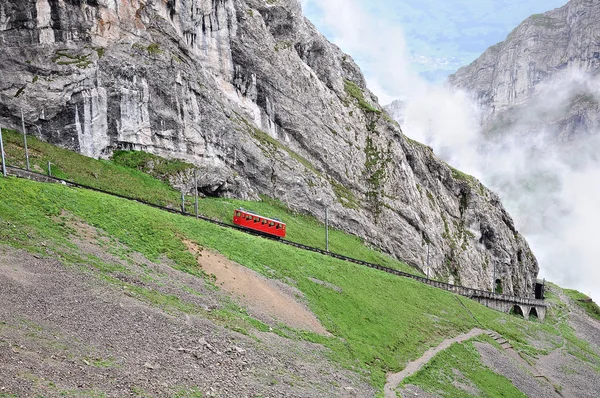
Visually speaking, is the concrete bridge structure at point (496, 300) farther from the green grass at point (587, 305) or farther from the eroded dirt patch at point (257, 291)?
the green grass at point (587, 305)

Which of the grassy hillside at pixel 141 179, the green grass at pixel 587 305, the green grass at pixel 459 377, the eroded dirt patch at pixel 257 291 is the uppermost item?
the grassy hillside at pixel 141 179

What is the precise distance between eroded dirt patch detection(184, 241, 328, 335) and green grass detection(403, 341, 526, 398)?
33.8 ft

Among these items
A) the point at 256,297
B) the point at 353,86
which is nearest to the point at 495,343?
the point at 256,297

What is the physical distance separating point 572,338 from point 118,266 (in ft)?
304

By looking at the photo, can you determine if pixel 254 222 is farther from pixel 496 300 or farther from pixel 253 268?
pixel 496 300

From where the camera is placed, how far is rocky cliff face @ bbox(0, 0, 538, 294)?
69188mm

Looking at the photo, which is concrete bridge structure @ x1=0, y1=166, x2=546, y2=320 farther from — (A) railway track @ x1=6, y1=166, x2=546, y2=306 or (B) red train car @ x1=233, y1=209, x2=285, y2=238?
(B) red train car @ x1=233, y1=209, x2=285, y2=238

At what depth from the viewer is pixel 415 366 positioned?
1665 inches

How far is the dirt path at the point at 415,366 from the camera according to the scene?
35.2 metres

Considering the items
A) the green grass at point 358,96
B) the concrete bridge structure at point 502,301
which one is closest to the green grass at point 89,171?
the concrete bridge structure at point 502,301

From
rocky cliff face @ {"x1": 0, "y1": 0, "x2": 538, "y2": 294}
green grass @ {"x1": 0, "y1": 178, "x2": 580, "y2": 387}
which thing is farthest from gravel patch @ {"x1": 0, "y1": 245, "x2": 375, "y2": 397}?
rocky cliff face @ {"x1": 0, "y1": 0, "x2": 538, "y2": 294}

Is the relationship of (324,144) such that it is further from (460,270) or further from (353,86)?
(460,270)

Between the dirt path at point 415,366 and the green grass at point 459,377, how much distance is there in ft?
1.80

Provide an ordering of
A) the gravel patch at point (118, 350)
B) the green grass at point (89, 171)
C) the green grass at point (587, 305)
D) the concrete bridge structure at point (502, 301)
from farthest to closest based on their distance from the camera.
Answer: the green grass at point (587, 305)
the concrete bridge structure at point (502, 301)
the green grass at point (89, 171)
the gravel patch at point (118, 350)
